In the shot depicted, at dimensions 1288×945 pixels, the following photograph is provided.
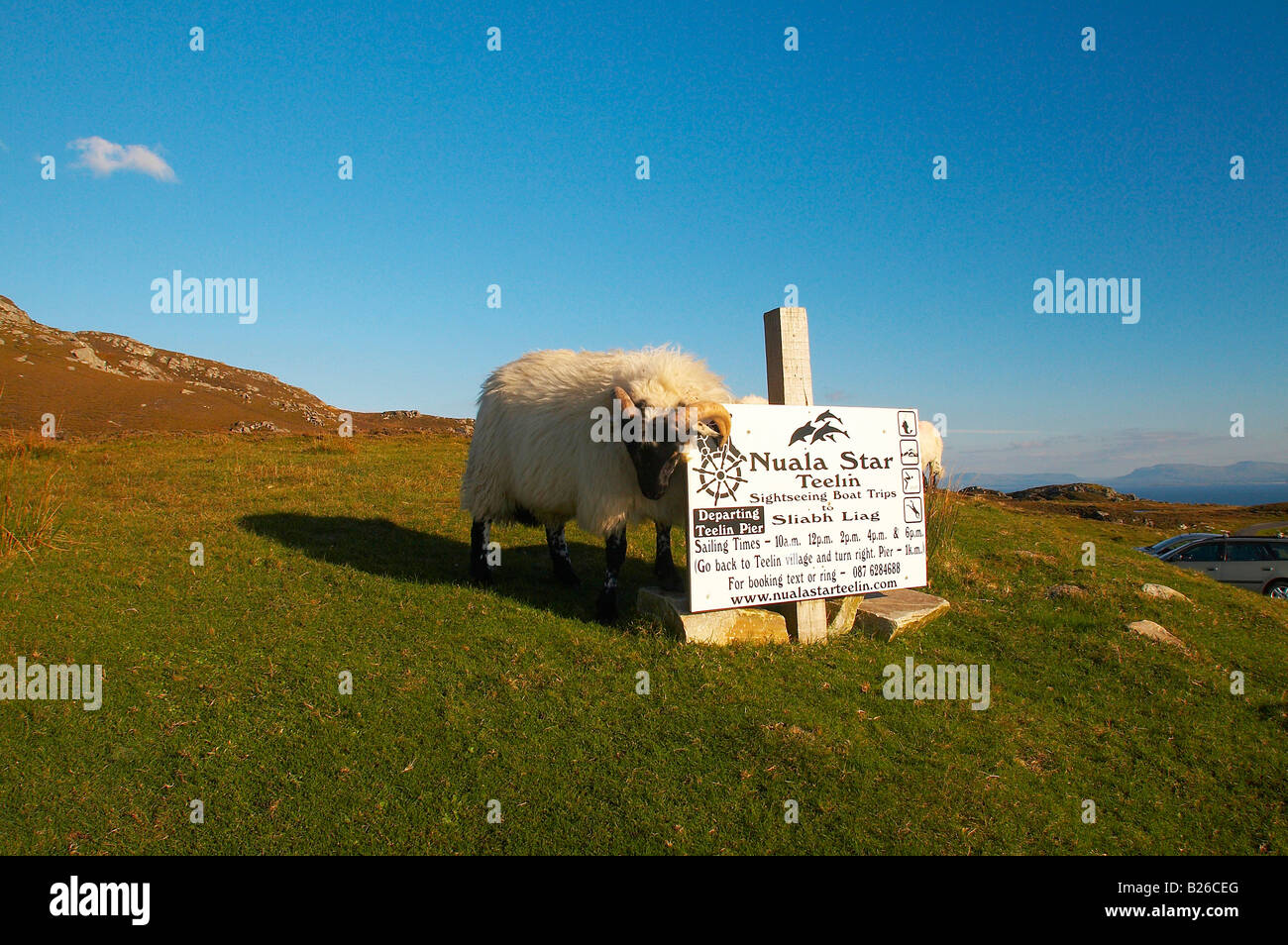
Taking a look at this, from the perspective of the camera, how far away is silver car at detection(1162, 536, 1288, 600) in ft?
54.3

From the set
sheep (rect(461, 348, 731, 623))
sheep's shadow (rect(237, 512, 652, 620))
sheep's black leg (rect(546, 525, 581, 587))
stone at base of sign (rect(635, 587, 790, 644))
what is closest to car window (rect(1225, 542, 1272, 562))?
stone at base of sign (rect(635, 587, 790, 644))

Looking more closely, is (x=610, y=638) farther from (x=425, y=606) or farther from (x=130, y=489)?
(x=130, y=489)

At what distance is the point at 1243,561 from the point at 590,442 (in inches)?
739

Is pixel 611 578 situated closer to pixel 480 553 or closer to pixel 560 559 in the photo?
pixel 560 559

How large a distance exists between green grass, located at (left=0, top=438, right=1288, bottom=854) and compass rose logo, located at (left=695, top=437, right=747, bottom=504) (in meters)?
1.78

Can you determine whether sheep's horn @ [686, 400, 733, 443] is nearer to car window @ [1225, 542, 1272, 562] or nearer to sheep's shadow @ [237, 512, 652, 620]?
sheep's shadow @ [237, 512, 652, 620]

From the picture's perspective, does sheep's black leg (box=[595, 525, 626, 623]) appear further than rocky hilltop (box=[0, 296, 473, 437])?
No

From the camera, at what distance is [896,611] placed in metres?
8.38

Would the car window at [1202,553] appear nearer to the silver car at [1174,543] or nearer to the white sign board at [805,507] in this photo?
the silver car at [1174,543]

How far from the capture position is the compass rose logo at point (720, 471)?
7344mm

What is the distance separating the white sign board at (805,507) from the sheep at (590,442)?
518 mm

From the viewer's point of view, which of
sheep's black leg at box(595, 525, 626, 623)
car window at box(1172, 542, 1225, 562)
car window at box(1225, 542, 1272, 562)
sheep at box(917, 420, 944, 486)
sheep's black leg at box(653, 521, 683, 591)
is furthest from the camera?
car window at box(1172, 542, 1225, 562)

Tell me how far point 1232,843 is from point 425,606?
793cm

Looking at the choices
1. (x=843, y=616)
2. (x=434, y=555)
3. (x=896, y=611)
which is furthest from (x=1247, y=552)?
(x=434, y=555)
